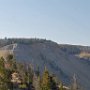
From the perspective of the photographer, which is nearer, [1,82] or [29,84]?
[1,82]

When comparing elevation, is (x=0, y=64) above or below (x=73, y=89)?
above

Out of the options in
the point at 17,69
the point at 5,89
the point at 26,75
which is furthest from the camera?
the point at 17,69

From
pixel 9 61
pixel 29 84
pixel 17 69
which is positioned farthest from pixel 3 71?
pixel 17 69

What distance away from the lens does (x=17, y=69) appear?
439 ft

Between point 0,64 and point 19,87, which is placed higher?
point 0,64

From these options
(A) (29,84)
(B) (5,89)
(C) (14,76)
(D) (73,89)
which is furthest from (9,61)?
(B) (5,89)

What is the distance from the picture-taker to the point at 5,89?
89.9 m

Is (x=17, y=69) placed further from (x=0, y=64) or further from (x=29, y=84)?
(x=0, y=64)

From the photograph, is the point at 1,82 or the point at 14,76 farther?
the point at 14,76

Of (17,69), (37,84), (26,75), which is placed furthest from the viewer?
(17,69)

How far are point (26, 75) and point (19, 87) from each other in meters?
9.19

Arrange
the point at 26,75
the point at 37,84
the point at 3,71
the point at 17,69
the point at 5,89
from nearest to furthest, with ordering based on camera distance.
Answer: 1. the point at 5,89
2. the point at 3,71
3. the point at 37,84
4. the point at 26,75
5. the point at 17,69

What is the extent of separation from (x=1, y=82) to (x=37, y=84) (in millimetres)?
16373

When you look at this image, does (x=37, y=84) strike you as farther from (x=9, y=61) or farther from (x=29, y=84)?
(x=9, y=61)
